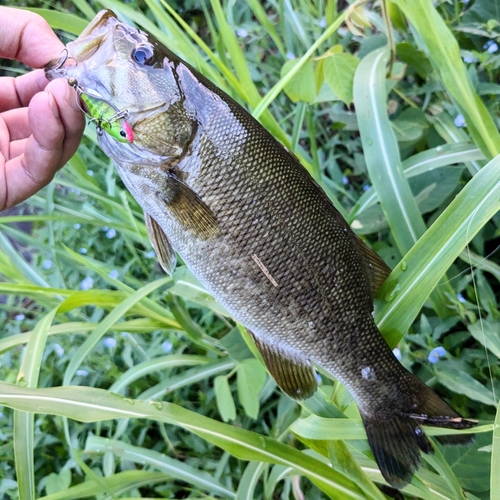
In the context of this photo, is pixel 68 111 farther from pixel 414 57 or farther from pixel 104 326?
pixel 414 57

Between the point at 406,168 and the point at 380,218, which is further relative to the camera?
the point at 380,218

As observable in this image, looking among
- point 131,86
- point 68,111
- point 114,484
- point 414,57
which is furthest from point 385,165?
point 114,484

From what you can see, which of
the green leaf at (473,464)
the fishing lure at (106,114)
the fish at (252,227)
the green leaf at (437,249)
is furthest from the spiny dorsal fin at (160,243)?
the green leaf at (473,464)

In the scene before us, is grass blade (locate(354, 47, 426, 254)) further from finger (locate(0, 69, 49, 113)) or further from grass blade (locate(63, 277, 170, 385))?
finger (locate(0, 69, 49, 113))

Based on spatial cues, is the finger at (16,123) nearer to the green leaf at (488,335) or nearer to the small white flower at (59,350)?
the small white flower at (59,350)

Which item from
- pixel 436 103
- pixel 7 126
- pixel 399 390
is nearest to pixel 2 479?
pixel 7 126

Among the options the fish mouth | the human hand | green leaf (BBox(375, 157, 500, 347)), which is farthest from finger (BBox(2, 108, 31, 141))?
green leaf (BBox(375, 157, 500, 347))

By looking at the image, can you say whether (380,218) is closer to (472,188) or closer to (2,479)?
(472,188)
